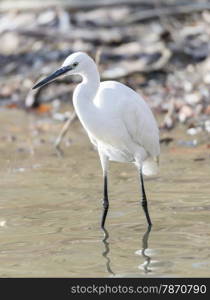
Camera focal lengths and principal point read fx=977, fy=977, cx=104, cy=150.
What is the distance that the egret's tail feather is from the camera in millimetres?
9438

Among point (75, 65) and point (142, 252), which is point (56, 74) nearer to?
point (75, 65)

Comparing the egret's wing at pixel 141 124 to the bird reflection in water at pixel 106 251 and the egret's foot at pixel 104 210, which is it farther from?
the bird reflection in water at pixel 106 251

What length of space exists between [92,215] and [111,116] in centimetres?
108

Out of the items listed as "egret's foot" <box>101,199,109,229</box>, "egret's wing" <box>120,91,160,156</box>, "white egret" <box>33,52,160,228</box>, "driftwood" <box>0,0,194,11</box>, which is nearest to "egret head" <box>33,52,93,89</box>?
"white egret" <box>33,52,160,228</box>

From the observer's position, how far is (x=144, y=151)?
9172mm

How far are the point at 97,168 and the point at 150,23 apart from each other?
5990 millimetres

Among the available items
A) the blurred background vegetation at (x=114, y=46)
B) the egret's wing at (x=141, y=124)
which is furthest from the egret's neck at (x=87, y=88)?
the blurred background vegetation at (x=114, y=46)

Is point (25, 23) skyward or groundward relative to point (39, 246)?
groundward

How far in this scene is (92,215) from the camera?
918 cm

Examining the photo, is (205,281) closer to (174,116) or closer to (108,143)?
(108,143)

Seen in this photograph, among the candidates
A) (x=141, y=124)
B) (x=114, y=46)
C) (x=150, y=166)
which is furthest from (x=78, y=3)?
(x=141, y=124)

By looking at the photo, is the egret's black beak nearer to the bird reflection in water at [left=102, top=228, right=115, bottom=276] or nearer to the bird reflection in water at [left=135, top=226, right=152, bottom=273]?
the bird reflection in water at [left=102, top=228, right=115, bottom=276]

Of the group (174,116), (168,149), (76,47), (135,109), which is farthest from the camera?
(76,47)

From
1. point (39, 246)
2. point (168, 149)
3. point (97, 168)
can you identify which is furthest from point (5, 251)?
point (168, 149)
